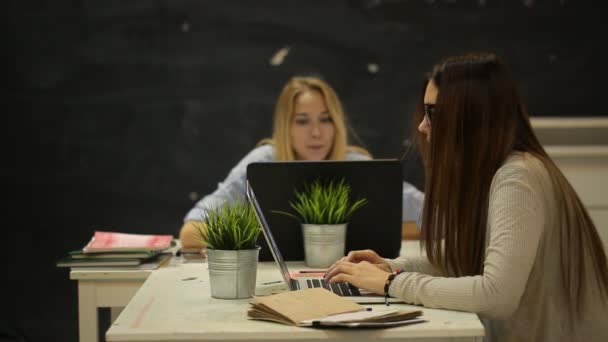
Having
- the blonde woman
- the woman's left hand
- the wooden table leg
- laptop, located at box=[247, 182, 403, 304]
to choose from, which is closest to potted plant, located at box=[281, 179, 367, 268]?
laptop, located at box=[247, 182, 403, 304]

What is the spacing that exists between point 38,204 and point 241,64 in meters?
1.30

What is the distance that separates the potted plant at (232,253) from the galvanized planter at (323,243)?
0.42 m

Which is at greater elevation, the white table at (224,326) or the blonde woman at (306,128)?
the blonde woman at (306,128)

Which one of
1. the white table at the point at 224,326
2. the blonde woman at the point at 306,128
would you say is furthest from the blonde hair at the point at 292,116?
the white table at the point at 224,326

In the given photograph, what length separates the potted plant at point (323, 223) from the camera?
7.61 feet

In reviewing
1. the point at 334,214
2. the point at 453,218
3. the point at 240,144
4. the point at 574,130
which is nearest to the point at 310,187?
Result: the point at 334,214

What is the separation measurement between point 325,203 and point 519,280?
0.71 meters

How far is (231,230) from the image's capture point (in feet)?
6.25

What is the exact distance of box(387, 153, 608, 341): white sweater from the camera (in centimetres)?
174

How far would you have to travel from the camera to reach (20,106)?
433 cm

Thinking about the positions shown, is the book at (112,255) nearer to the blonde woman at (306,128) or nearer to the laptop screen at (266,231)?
the laptop screen at (266,231)

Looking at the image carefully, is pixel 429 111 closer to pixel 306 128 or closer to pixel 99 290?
pixel 99 290

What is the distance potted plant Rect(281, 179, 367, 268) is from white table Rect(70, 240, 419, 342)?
505mm

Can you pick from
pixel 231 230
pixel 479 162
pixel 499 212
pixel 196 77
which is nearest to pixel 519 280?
pixel 499 212
